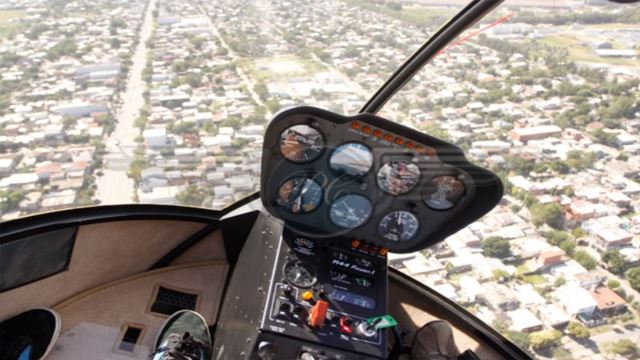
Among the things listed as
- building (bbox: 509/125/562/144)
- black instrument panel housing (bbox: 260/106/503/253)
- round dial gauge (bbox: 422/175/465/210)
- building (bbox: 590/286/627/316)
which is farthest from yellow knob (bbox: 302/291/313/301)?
building (bbox: 509/125/562/144)

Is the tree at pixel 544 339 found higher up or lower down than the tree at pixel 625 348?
lower down

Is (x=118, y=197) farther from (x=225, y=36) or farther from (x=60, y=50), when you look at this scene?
(x=225, y=36)

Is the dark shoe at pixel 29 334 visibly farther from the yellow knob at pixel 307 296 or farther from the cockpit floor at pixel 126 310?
the yellow knob at pixel 307 296

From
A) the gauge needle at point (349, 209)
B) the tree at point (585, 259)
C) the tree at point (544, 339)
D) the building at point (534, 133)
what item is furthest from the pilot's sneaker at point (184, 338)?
the building at point (534, 133)

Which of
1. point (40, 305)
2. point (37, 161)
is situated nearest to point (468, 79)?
point (37, 161)

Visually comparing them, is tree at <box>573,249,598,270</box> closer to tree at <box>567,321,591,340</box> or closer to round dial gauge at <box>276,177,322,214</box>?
tree at <box>567,321,591,340</box>
